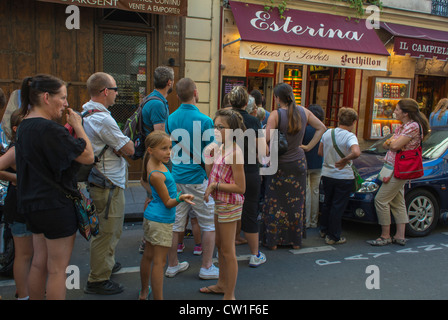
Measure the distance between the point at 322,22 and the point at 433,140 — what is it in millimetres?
4536

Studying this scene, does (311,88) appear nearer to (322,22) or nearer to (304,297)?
(322,22)

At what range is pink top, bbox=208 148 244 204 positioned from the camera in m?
3.38

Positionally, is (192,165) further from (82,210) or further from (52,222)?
(52,222)

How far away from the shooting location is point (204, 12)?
28.2 ft

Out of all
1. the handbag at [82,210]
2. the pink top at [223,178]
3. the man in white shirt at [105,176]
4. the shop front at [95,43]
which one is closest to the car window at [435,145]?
the pink top at [223,178]

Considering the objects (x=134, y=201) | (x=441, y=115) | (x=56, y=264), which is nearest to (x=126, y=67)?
(x=134, y=201)

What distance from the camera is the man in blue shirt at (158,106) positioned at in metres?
4.31

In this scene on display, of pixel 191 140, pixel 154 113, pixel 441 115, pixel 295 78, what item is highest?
pixel 295 78

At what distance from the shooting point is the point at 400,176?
5.13 meters

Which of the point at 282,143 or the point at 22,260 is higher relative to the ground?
the point at 282,143

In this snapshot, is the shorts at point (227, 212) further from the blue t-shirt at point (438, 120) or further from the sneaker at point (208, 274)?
the blue t-shirt at point (438, 120)

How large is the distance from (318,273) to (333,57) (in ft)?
20.4

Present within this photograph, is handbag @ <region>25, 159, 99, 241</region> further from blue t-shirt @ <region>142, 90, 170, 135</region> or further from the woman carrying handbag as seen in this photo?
the woman carrying handbag

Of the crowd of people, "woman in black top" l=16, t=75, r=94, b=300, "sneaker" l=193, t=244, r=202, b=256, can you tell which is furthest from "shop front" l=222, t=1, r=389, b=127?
"woman in black top" l=16, t=75, r=94, b=300
